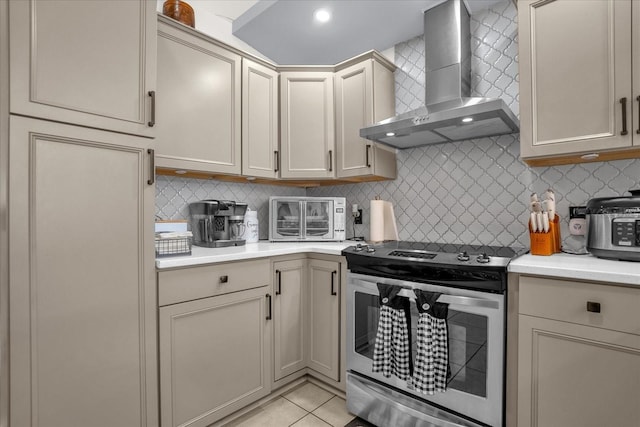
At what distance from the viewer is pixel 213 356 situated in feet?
5.54

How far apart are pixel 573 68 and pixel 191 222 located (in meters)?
2.34

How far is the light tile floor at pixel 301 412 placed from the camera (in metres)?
1.78

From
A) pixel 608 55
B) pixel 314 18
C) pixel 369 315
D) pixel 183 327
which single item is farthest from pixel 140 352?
pixel 608 55

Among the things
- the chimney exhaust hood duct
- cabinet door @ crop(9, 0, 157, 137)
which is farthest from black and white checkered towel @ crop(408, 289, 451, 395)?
cabinet door @ crop(9, 0, 157, 137)

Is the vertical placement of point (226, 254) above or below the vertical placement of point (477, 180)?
below

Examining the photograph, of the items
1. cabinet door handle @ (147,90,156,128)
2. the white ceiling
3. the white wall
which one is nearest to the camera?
cabinet door handle @ (147,90,156,128)

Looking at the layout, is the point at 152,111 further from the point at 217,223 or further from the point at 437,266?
the point at 437,266

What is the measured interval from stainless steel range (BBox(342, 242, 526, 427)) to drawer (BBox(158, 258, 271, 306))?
20.4 inches

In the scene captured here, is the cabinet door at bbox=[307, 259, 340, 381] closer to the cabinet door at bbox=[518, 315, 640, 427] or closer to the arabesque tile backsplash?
the arabesque tile backsplash

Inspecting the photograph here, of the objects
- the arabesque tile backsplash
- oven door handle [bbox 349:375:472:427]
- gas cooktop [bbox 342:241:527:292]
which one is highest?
the arabesque tile backsplash

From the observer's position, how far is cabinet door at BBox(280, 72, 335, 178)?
2471 mm

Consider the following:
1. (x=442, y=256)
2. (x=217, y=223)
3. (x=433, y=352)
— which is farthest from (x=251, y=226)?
(x=433, y=352)

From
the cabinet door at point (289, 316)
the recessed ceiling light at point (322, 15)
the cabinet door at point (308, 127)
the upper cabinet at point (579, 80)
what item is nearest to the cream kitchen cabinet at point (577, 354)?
the upper cabinet at point (579, 80)

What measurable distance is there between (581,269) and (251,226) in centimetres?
197
